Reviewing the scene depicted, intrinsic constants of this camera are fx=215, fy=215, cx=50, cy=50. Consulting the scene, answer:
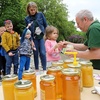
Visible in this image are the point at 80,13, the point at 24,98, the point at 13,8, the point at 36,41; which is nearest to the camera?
the point at 24,98

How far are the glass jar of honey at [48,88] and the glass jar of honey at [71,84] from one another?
0.08 metres

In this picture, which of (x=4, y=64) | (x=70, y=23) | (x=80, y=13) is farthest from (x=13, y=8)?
(x=80, y=13)

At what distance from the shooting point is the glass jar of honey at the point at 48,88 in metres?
1.10

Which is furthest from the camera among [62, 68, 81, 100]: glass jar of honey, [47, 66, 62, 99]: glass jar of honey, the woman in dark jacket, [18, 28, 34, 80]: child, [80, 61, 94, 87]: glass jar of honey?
the woman in dark jacket

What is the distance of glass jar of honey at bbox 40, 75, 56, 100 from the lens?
110 cm

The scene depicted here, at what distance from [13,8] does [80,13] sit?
73.2 ft

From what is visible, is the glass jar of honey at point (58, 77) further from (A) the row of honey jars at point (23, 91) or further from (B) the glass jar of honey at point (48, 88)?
(A) the row of honey jars at point (23, 91)

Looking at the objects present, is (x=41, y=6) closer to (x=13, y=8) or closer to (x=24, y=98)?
(x=13, y=8)

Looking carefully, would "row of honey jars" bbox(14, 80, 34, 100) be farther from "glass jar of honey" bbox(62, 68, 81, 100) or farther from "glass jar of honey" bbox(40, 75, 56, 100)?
"glass jar of honey" bbox(62, 68, 81, 100)

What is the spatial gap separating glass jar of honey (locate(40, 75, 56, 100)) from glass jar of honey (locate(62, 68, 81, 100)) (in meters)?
0.08

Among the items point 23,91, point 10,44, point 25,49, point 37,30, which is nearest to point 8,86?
point 23,91

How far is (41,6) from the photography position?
56.0ft

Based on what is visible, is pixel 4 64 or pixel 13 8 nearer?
pixel 4 64

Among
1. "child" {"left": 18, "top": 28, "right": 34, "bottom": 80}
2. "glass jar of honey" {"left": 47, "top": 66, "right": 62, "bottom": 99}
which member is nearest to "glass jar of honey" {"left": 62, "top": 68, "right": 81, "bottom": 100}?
"glass jar of honey" {"left": 47, "top": 66, "right": 62, "bottom": 99}
